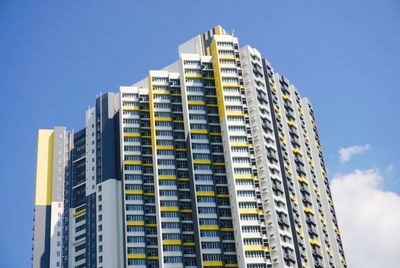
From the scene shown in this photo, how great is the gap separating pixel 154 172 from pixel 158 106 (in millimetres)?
16221

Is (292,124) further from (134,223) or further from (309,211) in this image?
(134,223)

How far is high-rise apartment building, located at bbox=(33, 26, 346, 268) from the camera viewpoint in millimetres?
120188

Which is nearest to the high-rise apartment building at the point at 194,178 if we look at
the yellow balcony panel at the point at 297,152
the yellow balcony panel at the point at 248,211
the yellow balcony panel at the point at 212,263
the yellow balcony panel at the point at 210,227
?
the yellow balcony panel at the point at 212,263

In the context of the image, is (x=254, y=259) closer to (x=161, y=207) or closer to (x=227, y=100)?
(x=161, y=207)

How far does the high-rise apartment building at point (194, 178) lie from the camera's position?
4732 inches

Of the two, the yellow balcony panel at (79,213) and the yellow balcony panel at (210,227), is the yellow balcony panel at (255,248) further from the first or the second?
the yellow balcony panel at (79,213)

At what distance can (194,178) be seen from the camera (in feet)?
412

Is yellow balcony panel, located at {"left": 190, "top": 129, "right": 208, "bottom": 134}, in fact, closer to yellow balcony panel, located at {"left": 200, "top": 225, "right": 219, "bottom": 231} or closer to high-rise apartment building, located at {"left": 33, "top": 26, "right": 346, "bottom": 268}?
high-rise apartment building, located at {"left": 33, "top": 26, "right": 346, "bottom": 268}

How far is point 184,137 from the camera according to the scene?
5330 inches

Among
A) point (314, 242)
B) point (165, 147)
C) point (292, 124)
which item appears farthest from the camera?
point (292, 124)

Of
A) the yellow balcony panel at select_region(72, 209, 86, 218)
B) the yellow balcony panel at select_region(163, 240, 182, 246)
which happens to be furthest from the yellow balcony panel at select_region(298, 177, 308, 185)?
the yellow balcony panel at select_region(72, 209, 86, 218)

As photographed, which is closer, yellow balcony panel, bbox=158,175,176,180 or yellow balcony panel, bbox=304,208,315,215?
yellow balcony panel, bbox=158,175,176,180

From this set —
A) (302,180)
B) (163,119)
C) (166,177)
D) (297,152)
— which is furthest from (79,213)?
(297,152)

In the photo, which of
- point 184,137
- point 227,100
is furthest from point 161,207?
point 227,100
